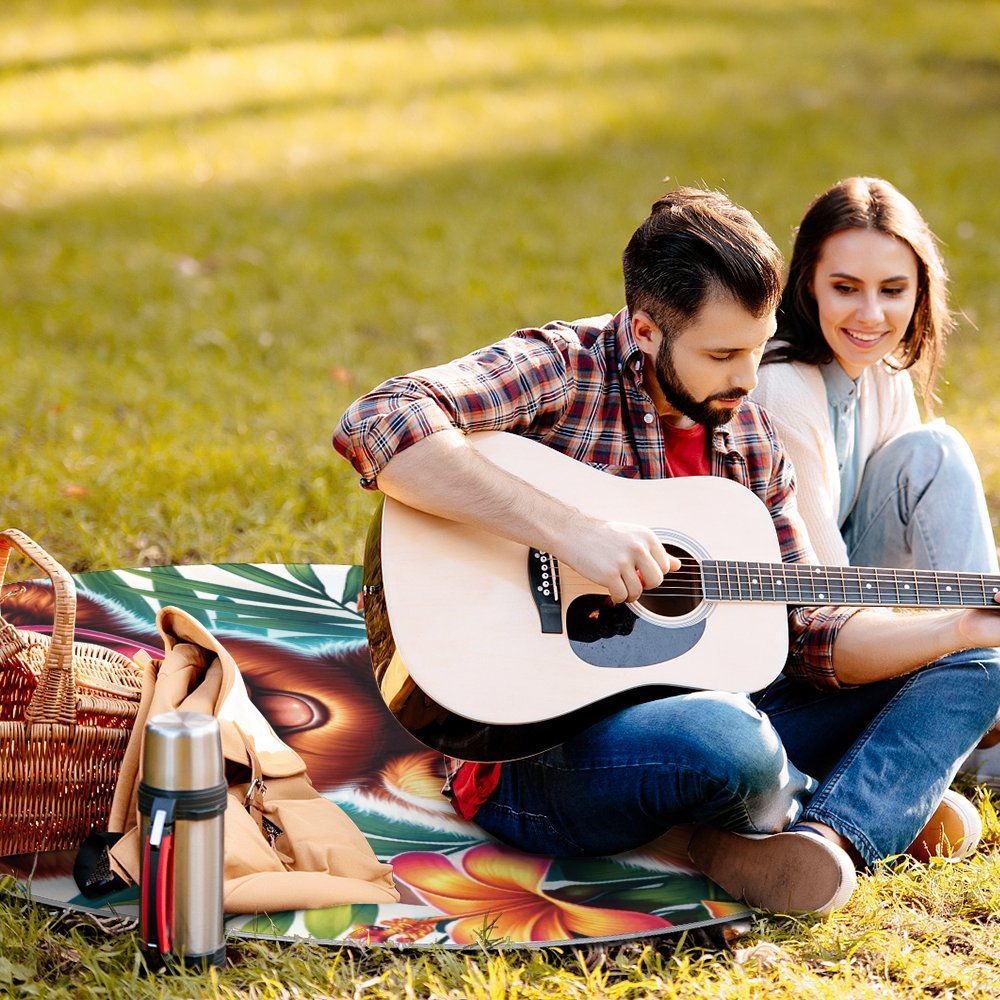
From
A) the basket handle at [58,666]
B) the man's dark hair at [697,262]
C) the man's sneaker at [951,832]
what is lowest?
the man's sneaker at [951,832]

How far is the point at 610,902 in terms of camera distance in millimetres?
2658

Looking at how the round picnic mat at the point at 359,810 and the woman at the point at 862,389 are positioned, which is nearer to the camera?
the round picnic mat at the point at 359,810

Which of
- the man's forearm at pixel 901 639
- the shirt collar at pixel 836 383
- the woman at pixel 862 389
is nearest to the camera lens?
the man's forearm at pixel 901 639

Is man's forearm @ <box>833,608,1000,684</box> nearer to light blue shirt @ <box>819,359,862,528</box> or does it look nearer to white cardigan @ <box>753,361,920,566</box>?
white cardigan @ <box>753,361,920,566</box>

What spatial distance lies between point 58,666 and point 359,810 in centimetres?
74

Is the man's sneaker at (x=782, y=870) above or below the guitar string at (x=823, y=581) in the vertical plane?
below

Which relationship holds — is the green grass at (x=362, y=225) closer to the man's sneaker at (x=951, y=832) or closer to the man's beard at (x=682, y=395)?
the man's sneaker at (x=951, y=832)

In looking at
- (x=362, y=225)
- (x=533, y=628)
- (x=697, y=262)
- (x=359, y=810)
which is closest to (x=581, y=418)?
(x=697, y=262)

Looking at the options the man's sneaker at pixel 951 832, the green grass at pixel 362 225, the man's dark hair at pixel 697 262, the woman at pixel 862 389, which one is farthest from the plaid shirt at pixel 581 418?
the green grass at pixel 362 225

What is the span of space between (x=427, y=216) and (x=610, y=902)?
19.1ft

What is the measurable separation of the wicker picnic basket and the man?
66cm

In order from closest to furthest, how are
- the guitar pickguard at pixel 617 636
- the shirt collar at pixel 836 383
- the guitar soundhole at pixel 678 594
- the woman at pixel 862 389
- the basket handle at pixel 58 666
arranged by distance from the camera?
the basket handle at pixel 58 666 < the guitar pickguard at pixel 617 636 < the guitar soundhole at pixel 678 594 < the woman at pixel 862 389 < the shirt collar at pixel 836 383

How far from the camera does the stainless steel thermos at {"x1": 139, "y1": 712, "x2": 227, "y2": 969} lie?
7.34ft

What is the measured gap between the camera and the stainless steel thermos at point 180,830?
2.24 meters
